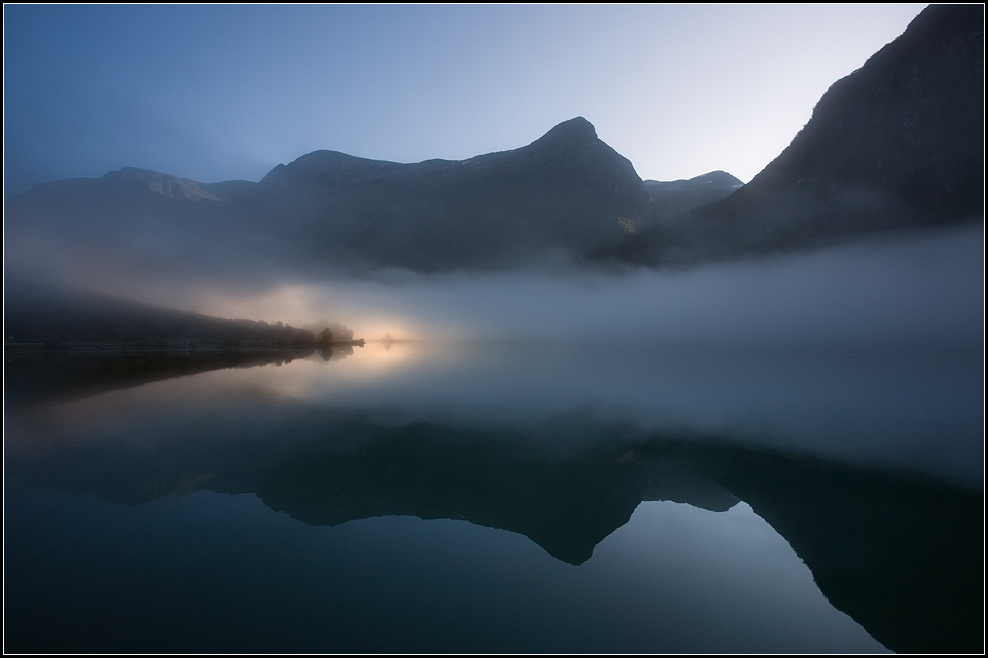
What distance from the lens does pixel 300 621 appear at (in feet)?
24.5

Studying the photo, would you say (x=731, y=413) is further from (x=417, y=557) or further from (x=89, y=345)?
(x=89, y=345)

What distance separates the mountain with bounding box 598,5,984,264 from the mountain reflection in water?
17449 cm

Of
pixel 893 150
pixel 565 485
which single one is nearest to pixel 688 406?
pixel 565 485

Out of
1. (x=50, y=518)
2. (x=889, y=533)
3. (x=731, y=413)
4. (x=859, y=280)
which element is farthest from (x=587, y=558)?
(x=859, y=280)

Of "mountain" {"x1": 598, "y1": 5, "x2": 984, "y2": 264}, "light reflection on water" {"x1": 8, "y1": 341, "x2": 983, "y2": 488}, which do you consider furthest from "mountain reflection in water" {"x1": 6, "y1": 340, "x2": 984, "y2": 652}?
"mountain" {"x1": 598, "y1": 5, "x2": 984, "y2": 264}

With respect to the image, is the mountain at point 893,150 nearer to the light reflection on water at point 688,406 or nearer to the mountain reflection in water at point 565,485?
the light reflection on water at point 688,406

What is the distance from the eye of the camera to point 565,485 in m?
14.5

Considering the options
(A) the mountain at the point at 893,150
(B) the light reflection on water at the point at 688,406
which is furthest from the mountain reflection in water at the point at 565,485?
(A) the mountain at the point at 893,150

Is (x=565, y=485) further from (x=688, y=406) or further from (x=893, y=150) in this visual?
(x=893, y=150)

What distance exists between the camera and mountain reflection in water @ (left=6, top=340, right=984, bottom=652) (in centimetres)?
902

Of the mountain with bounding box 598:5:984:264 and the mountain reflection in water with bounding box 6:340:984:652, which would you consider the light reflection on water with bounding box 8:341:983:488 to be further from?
the mountain with bounding box 598:5:984:264

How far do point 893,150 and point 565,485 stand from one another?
195 m

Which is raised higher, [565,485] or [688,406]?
[565,485]

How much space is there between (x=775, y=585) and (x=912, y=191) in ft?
632
